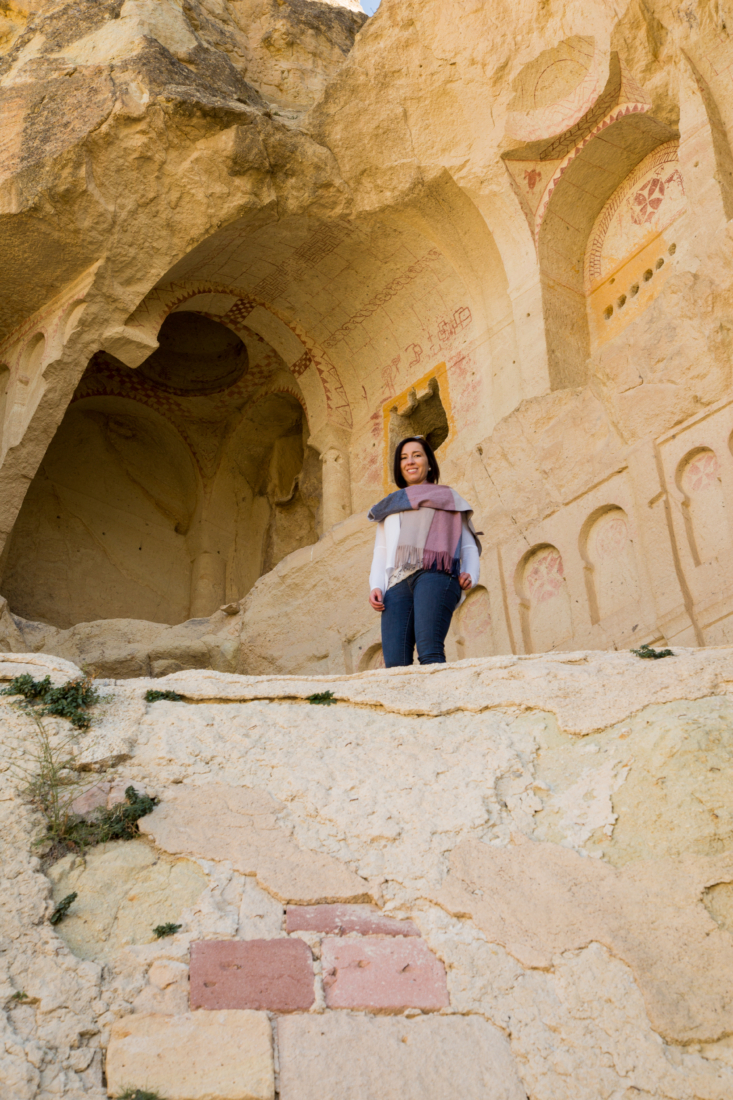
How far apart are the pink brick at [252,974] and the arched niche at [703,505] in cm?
451

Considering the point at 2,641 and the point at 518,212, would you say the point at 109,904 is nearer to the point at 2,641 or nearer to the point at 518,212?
the point at 2,641

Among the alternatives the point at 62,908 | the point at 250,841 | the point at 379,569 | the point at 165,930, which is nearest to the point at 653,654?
the point at 379,569

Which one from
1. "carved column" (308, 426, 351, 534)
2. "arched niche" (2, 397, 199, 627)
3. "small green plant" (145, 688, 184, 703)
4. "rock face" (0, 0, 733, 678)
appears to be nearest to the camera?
"small green plant" (145, 688, 184, 703)

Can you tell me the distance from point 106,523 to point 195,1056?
429 inches

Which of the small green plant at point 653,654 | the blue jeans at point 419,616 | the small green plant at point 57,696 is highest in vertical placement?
the blue jeans at point 419,616

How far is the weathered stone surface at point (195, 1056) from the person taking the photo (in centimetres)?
250

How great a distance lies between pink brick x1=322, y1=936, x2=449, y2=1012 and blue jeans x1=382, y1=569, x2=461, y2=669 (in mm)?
2288

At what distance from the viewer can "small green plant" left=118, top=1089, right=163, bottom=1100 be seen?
245cm

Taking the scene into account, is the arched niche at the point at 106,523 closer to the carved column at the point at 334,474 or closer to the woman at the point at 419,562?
the carved column at the point at 334,474

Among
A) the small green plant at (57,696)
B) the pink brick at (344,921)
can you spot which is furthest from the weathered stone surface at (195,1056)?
the small green plant at (57,696)

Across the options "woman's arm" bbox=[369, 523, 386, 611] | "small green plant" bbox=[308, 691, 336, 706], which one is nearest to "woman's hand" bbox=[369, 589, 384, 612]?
"woman's arm" bbox=[369, 523, 386, 611]

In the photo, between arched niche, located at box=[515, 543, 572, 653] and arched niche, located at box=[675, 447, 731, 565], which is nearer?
arched niche, located at box=[675, 447, 731, 565]

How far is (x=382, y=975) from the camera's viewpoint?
2.89 m

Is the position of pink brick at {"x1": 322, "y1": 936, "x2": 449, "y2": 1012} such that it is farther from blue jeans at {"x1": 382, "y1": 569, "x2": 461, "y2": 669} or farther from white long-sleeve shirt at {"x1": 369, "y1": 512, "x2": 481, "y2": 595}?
white long-sleeve shirt at {"x1": 369, "y1": 512, "x2": 481, "y2": 595}
